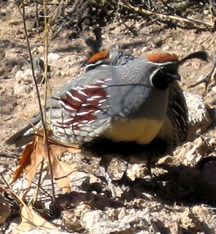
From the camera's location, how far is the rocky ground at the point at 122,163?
375 centimetres

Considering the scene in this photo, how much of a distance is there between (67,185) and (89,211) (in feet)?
0.51

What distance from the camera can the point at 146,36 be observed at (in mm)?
6340

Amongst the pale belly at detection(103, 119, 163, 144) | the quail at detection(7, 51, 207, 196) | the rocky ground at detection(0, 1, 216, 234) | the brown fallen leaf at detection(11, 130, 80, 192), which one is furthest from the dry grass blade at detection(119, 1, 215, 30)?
the brown fallen leaf at detection(11, 130, 80, 192)

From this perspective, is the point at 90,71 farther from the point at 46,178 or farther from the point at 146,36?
the point at 146,36

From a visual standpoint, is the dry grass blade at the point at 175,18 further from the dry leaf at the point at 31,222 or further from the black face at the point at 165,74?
the dry leaf at the point at 31,222

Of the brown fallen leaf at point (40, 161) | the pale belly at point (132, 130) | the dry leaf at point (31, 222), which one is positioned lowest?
the pale belly at point (132, 130)

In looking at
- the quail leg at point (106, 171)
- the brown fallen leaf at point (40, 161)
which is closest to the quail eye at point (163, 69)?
the quail leg at point (106, 171)

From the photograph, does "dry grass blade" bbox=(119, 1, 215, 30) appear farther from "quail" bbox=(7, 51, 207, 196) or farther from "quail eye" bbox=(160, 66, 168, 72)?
"quail eye" bbox=(160, 66, 168, 72)

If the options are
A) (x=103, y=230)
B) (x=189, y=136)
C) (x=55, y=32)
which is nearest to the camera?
(x=103, y=230)

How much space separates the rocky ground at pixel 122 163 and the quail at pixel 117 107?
0.19 metres

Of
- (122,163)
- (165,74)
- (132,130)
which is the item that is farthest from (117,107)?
(122,163)

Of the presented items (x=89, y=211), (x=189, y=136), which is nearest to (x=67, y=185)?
(x=89, y=211)

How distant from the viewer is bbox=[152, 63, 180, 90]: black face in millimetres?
4492

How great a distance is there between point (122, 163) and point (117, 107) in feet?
2.53
